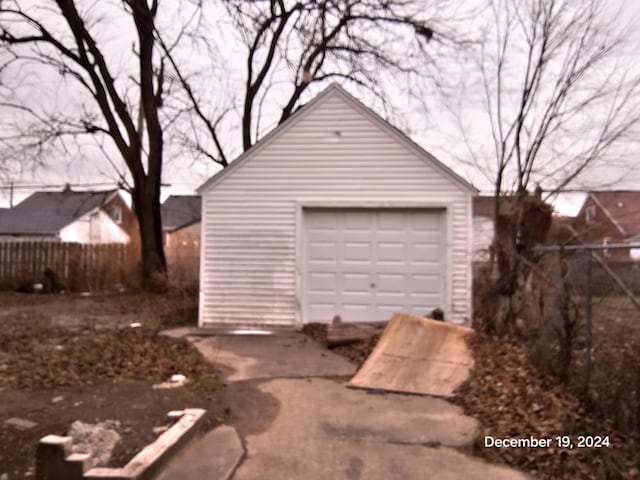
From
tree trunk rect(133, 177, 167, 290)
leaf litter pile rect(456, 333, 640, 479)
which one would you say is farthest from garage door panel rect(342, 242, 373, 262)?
tree trunk rect(133, 177, 167, 290)

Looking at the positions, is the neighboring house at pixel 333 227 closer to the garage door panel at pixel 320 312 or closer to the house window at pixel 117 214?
the garage door panel at pixel 320 312

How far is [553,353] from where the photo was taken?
695cm

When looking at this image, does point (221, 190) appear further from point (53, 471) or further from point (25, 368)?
point (53, 471)

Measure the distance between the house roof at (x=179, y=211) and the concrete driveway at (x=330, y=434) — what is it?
43.9 meters

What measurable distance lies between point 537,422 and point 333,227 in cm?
649

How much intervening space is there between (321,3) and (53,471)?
17549 millimetres

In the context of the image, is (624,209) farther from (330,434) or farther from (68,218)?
(330,434)

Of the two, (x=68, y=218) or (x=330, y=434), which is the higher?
(x=68, y=218)

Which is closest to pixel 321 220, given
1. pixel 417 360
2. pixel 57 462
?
pixel 417 360

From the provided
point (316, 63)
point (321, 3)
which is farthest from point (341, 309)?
point (316, 63)

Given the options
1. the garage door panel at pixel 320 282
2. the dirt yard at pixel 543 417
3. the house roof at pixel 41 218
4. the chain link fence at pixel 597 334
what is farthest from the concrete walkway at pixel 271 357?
the house roof at pixel 41 218

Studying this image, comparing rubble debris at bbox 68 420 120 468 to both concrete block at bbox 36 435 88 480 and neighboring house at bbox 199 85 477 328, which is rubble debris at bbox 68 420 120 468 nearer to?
concrete block at bbox 36 435 88 480

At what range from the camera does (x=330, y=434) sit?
5566mm

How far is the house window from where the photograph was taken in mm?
52188
